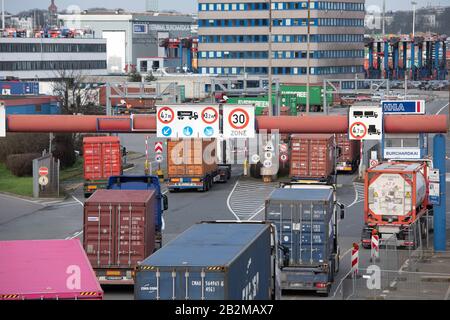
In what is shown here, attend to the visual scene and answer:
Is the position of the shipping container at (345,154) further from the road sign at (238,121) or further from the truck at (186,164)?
the road sign at (238,121)

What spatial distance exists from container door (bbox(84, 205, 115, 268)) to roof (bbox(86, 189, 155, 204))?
28 cm

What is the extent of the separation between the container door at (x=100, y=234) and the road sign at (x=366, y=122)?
751cm

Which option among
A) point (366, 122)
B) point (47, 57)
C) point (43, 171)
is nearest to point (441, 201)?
point (366, 122)

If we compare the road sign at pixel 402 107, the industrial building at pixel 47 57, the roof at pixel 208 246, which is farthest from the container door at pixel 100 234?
the industrial building at pixel 47 57

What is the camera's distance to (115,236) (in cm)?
2930

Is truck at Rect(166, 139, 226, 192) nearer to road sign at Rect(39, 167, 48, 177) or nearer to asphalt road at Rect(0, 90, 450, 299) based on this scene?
asphalt road at Rect(0, 90, 450, 299)

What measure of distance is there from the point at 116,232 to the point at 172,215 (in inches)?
618

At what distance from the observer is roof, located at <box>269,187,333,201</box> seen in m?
29.1

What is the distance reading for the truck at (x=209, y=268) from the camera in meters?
16.8

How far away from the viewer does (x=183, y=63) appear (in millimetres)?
186625

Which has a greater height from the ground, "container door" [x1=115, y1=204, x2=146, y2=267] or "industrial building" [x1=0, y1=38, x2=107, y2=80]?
"industrial building" [x1=0, y1=38, x2=107, y2=80]

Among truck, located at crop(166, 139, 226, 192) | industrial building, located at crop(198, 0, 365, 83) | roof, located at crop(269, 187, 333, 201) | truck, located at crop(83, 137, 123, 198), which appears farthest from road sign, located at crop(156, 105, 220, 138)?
industrial building, located at crop(198, 0, 365, 83)

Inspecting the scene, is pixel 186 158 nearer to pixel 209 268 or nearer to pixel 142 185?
pixel 142 185

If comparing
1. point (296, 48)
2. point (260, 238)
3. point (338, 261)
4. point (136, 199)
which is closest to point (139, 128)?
point (136, 199)
